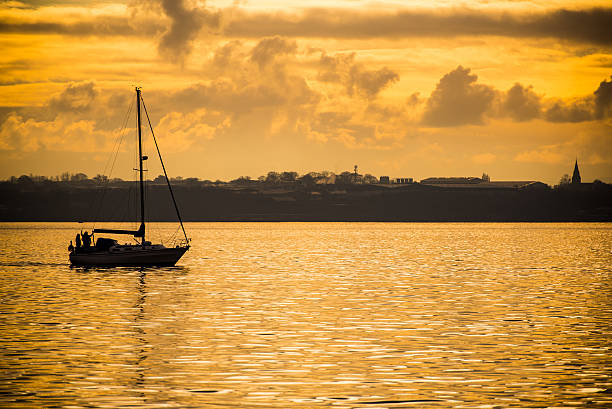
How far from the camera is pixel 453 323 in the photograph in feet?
140

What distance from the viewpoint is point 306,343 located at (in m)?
35.9

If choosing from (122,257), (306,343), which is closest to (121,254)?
(122,257)

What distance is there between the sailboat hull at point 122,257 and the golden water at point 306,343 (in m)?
13.9

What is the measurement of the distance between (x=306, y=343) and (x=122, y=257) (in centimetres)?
5190

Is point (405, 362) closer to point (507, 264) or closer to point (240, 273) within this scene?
point (240, 273)

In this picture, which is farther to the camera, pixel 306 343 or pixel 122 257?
pixel 122 257

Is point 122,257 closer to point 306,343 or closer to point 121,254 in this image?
point 121,254

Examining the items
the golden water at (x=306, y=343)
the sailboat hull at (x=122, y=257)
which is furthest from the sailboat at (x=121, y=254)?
the golden water at (x=306, y=343)

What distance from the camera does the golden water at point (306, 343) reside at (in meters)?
25.8

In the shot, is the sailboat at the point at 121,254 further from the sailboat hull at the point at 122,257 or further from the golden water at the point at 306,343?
the golden water at the point at 306,343

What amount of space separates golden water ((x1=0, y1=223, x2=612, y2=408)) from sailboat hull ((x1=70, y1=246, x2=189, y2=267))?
13878 millimetres

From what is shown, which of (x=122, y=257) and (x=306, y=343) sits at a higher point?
(x=122, y=257)

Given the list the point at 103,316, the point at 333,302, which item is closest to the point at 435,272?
the point at 333,302

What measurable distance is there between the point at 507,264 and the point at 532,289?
34915 millimetres
